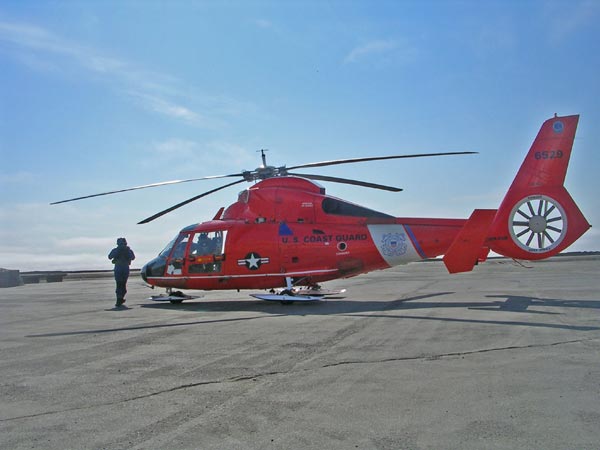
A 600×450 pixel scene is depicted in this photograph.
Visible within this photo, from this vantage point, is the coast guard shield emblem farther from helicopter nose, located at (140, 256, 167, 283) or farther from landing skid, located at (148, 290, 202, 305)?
helicopter nose, located at (140, 256, 167, 283)

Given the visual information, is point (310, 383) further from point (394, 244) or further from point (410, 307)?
point (394, 244)

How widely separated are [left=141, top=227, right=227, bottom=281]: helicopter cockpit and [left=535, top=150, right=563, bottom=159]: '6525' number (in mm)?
9981

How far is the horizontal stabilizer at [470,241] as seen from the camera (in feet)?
47.5

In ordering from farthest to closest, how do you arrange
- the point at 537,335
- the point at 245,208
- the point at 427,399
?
the point at 245,208 → the point at 537,335 → the point at 427,399

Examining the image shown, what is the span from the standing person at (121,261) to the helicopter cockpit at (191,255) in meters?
0.80

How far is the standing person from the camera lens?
54.6 feet

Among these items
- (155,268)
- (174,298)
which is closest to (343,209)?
(174,298)

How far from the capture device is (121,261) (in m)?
17.4

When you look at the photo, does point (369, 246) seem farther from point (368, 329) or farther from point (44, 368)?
point (44, 368)

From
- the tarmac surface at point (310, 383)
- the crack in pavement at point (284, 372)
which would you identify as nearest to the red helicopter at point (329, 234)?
the tarmac surface at point (310, 383)

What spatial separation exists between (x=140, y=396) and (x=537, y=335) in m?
6.28

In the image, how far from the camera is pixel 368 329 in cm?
954

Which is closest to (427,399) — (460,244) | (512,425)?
(512,425)

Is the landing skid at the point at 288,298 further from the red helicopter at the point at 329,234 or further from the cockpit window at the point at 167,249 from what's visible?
the cockpit window at the point at 167,249
